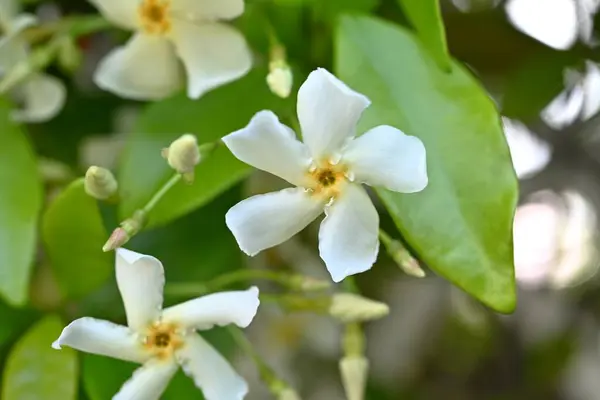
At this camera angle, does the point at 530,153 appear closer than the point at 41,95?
No

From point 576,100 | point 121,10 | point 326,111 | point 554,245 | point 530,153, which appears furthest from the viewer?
point 554,245

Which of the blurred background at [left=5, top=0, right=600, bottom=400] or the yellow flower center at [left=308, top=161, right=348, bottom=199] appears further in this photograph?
the blurred background at [left=5, top=0, right=600, bottom=400]

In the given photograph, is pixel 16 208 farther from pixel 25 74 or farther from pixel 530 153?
pixel 530 153

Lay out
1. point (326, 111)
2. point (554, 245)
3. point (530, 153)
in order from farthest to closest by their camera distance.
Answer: point (554, 245)
point (530, 153)
point (326, 111)

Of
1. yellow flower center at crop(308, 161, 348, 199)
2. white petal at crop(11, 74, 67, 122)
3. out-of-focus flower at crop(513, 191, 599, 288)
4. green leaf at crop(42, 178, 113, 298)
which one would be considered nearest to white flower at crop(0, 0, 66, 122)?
white petal at crop(11, 74, 67, 122)

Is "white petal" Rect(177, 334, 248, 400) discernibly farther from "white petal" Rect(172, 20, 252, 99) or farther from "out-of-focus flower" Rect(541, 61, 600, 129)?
"out-of-focus flower" Rect(541, 61, 600, 129)

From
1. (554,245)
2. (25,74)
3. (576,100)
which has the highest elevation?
(25,74)

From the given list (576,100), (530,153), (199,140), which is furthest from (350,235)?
(530,153)

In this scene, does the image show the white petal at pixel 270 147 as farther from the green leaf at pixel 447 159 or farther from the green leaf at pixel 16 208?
the green leaf at pixel 16 208
